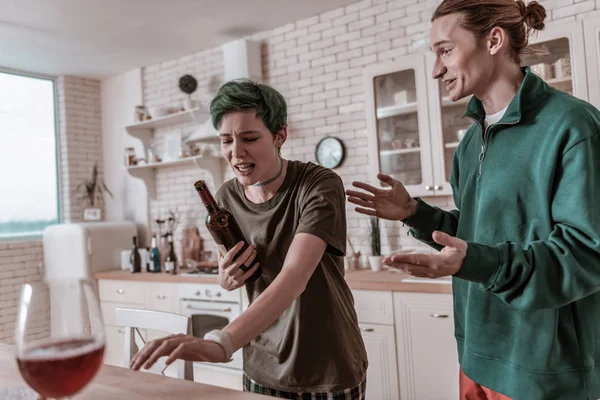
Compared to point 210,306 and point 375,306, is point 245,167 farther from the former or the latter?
point 210,306

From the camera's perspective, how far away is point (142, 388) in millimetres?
1098

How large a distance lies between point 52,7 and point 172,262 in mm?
2188

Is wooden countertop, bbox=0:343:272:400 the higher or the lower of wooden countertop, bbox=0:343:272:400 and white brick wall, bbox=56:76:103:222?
the lower

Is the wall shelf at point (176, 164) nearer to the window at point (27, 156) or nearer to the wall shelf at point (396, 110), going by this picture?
the window at point (27, 156)

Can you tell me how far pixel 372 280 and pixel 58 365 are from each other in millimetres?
2698

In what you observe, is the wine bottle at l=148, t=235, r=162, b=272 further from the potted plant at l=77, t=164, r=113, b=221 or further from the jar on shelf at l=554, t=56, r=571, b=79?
the jar on shelf at l=554, t=56, r=571, b=79

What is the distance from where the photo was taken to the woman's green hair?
4.91 feet

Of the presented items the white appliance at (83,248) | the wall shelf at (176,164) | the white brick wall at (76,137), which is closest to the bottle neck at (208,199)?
the wall shelf at (176,164)

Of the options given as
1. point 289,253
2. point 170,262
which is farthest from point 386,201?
point 170,262

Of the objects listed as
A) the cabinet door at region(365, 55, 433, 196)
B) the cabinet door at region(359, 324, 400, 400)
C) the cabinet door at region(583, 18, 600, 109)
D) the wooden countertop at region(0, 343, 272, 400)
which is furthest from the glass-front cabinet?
the wooden countertop at region(0, 343, 272, 400)

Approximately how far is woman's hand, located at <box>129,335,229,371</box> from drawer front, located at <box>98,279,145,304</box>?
3706mm

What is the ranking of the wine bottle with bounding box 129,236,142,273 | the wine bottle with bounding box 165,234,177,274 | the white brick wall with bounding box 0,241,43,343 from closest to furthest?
the wine bottle with bounding box 165,234,177,274 → the wine bottle with bounding box 129,236,142,273 → the white brick wall with bounding box 0,241,43,343

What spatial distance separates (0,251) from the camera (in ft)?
16.3

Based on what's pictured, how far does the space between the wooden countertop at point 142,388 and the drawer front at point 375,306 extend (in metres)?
2.12
